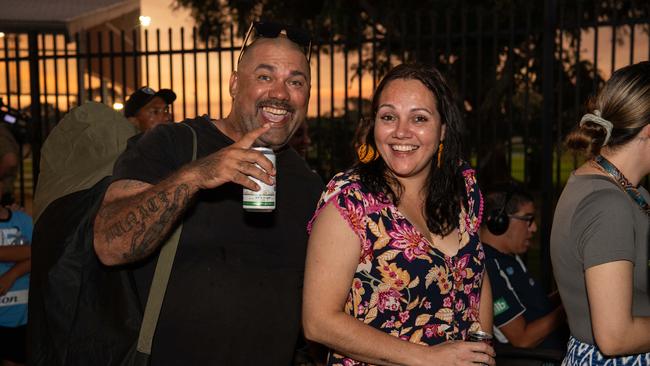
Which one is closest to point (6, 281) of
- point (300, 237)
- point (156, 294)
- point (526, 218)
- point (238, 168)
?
point (156, 294)

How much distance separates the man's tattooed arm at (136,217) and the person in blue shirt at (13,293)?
7.96ft

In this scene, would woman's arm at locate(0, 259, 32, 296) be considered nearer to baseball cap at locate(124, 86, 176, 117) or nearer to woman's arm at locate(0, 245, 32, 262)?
woman's arm at locate(0, 245, 32, 262)

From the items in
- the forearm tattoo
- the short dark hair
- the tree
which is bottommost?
the short dark hair

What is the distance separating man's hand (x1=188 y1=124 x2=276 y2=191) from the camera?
2205mm

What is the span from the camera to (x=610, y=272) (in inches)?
92.5

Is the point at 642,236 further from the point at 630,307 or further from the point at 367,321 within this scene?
the point at 367,321

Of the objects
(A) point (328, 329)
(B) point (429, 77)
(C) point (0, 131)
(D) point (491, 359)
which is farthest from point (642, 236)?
(C) point (0, 131)

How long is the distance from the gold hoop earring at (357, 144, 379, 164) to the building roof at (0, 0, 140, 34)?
664 cm

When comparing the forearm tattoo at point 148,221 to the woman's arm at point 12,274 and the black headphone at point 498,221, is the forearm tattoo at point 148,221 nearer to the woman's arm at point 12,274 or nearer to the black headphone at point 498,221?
the black headphone at point 498,221

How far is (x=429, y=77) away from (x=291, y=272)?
90 cm

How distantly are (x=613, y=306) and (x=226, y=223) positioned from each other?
1371 mm

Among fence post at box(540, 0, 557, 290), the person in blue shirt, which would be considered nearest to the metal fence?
fence post at box(540, 0, 557, 290)

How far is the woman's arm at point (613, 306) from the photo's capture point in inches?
92.3

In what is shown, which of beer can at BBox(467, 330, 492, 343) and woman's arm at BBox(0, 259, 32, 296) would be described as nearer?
beer can at BBox(467, 330, 492, 343)
